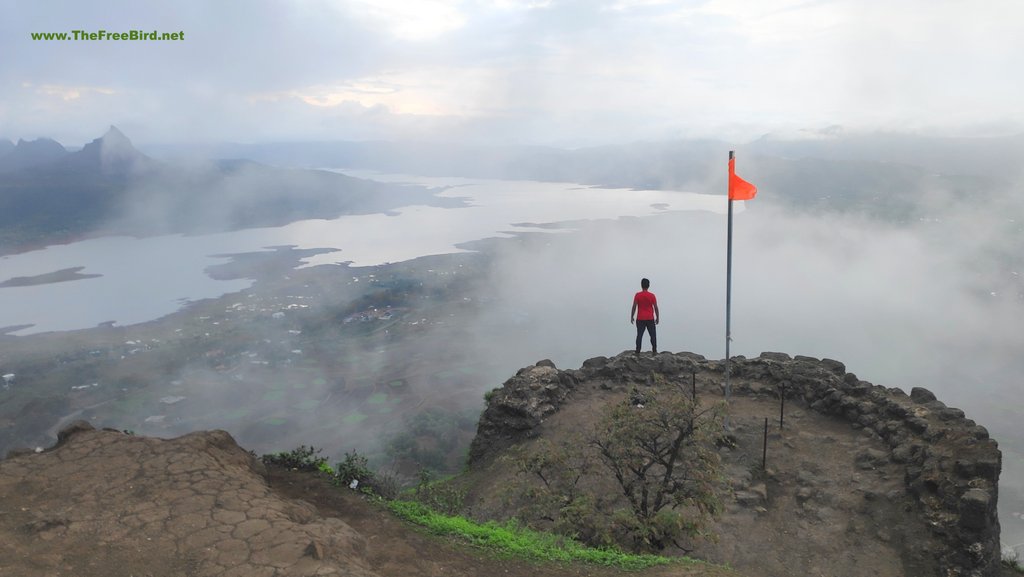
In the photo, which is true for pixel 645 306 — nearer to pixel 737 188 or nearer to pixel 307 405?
pixel 737 188

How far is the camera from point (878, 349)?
87.1 meters

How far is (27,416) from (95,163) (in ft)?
579

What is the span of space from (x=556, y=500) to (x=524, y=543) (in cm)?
208

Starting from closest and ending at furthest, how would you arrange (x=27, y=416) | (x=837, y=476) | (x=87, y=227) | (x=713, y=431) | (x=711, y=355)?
(x=713, y=431) < (x=837, y=476) < (x=27, y=416) < (x=711, y=355) < (x=87, y=227)

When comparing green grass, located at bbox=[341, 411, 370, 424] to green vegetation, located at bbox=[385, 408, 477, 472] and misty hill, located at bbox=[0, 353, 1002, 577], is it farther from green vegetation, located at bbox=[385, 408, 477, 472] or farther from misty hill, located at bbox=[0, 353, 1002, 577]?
misty hill, located at bbox=[0, 353, 1002, 577]

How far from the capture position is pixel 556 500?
1043cm

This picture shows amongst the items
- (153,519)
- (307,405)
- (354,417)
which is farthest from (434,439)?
(153,519)

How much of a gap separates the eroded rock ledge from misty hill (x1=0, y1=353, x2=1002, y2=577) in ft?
0.13

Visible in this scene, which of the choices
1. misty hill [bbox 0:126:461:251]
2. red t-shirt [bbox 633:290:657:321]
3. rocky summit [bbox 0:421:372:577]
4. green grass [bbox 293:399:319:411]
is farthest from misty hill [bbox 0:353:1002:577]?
misty hill [bbox 0:126:461:251]

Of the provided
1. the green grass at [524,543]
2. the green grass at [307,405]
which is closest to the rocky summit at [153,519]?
the green grass at [524,543]

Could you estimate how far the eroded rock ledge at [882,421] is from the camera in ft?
33.6

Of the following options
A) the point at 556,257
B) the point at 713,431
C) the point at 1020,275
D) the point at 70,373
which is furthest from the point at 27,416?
the point at 1020,275

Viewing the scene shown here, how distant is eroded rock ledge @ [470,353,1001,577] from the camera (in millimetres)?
10227

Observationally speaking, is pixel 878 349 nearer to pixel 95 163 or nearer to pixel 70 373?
pixel 70 373
